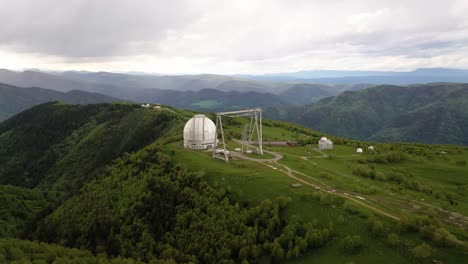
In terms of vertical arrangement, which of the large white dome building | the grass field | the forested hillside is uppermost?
the large white dome building

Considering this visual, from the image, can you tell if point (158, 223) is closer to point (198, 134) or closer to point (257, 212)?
point (257, 212)

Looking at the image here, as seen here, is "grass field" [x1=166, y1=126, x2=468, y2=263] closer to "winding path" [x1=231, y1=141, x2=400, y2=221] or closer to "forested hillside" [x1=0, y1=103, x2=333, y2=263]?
"winding path" [x1=231, y1=141, x2=400, y2=221]

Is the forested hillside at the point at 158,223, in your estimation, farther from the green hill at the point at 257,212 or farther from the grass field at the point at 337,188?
the grass field at the point at 337,188

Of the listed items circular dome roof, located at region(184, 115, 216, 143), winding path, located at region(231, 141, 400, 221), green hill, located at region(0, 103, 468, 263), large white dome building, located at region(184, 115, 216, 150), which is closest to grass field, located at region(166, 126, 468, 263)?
green hill, located at region(0, 103, 468, 263)

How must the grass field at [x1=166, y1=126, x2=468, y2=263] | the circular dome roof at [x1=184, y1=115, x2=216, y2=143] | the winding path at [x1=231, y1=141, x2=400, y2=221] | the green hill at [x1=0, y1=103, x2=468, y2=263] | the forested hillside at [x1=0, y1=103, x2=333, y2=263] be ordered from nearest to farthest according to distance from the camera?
the grass field at [x1=166, y1=126, x2=468, y2=263]
the green hill at [x1=0, y1=103, x2=468, y2=263]
the forested hillside at [x1=0, y1=103, x2=333, y2=263]
the winding path at [x1=231, y1=141, x2=400, y2=221]
the circular dome roof at [x1=184, y1=115, x2=216, y2=143]

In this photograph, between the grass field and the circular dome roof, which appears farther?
the circular dome roof

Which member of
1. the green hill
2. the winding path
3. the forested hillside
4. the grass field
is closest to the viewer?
the grass field

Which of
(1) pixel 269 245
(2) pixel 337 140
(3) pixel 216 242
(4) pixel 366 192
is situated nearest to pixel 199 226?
Result: (3) pixel 216 242

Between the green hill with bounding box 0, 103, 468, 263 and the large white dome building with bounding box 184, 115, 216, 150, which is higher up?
the large white dome building with bounding box 184, 115, 216, 150
